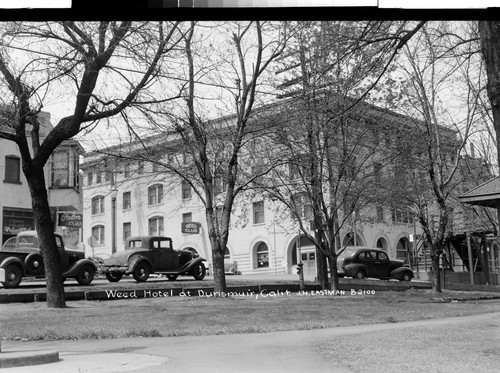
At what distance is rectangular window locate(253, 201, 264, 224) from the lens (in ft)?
28.0

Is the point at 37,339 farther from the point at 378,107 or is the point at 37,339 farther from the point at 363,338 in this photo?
the point at 378,107

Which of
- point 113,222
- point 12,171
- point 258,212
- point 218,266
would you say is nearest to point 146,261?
point 113,222

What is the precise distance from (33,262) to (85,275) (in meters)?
0.61

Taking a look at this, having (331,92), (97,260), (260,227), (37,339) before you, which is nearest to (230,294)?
(260,227)

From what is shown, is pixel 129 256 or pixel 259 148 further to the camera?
pixel 259 148

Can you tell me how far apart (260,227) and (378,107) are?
2218 mm

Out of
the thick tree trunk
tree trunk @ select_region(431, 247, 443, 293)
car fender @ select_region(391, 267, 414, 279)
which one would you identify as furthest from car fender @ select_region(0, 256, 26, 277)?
tree trunk @ select_region(431, 247, 443, 293)

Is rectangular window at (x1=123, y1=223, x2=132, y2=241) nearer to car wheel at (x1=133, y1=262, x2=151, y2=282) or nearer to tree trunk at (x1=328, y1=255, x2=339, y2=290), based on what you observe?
car wheel at (x1=133, y1=262, x2=151, y2=282)

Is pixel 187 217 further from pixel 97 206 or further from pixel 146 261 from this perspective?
pixel 97 206

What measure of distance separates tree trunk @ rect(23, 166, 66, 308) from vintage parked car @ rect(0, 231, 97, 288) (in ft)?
0.23

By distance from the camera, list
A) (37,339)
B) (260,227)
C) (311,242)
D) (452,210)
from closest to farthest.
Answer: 1. (37,339)
2. (260,227)
3. (311,242)
4. (452,210)

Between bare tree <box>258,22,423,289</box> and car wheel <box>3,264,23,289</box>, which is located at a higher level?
bare tree <box>258,22,423,289</box>

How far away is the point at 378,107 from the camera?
8.23 metres

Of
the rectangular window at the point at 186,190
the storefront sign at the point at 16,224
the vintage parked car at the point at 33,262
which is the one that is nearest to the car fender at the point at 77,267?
the vintage parked car at the point at 33,262
